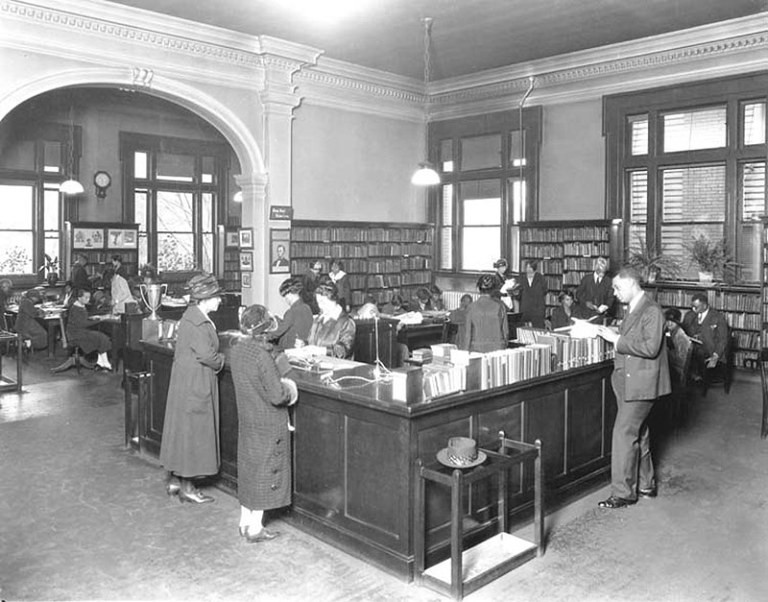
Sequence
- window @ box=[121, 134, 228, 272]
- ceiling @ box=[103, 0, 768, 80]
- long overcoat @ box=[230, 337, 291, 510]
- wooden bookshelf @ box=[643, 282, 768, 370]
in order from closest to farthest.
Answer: long overcoat @ box=[230, 337, 291, 510], ceiling @ box=[103, 0, 768, 80], wooden bookshelf @ box=[643, 282, 768, 370], window @ box=[121, 134, 228, 272]

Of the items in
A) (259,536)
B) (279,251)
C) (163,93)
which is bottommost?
(259,536)

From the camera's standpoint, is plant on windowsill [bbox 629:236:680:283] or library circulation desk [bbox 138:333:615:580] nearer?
library circulation desk [bbox 138:333:615:580]

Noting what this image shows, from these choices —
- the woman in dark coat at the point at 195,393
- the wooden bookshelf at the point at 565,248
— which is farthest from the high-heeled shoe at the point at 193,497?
the wooden bookshelf at the point at 565,248

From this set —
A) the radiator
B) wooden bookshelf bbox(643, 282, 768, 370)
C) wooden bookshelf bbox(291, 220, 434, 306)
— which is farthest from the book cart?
the radiator

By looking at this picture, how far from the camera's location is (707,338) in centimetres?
877

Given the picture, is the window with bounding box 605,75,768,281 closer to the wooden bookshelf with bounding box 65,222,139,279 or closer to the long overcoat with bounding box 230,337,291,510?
the long overcoat with bounding box 230,337,291,510

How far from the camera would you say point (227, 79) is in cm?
1036

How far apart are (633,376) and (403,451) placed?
74.2 inches

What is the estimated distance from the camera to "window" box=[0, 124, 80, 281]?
1333 cm

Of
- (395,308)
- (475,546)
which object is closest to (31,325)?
(395,308)

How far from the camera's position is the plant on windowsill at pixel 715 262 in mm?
9949

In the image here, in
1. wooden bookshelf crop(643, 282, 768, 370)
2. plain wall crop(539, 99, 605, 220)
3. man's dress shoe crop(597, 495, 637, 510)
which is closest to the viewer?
man's dress shoe crop(597, 495, 637, 510)

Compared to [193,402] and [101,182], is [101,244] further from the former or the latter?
[193,402]

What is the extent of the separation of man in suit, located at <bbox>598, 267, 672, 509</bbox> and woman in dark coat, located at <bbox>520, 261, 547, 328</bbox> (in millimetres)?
5839
